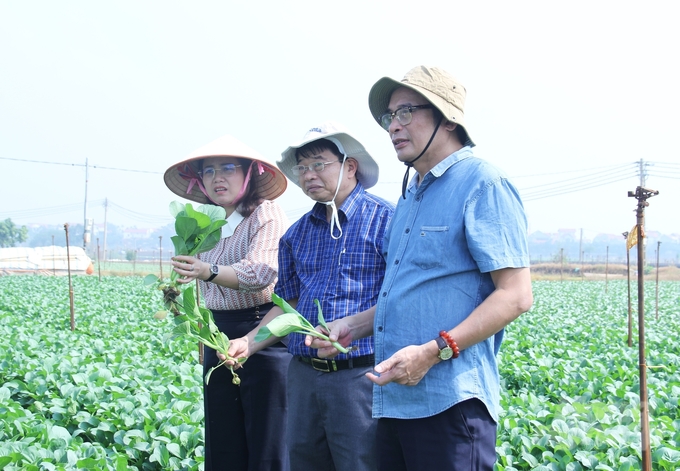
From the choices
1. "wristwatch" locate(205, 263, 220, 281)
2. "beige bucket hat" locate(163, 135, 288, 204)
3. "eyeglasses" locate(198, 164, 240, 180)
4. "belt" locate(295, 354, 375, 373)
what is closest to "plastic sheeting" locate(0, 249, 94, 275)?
"beige bucket hat" locate(163, 135, 288, 204)

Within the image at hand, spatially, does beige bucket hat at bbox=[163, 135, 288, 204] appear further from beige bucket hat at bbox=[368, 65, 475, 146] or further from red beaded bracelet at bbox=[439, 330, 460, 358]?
red beaded bracelet at bbox=[439, 330, 460, 358]

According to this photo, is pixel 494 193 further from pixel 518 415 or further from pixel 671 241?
pixel 671 241

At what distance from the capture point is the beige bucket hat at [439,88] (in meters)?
1.68

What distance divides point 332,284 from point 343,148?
1.77ft

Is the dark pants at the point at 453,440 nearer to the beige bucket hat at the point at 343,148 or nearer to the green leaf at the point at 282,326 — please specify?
the green leaf at the point at 282,326

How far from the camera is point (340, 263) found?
2205 millimetres

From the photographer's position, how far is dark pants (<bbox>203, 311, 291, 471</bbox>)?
2664mm

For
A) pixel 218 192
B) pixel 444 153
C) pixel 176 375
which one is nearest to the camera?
pixel 444 153

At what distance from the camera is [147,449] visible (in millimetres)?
3432

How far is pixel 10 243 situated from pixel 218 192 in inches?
3270

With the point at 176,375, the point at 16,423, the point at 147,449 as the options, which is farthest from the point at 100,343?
the point at 147,449

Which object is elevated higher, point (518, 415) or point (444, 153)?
point (444, 153)

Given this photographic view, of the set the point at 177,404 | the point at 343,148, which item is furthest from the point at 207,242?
the point at 177,404

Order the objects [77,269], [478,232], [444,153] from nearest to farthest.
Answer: [478,232], [444,153], [77,269]
